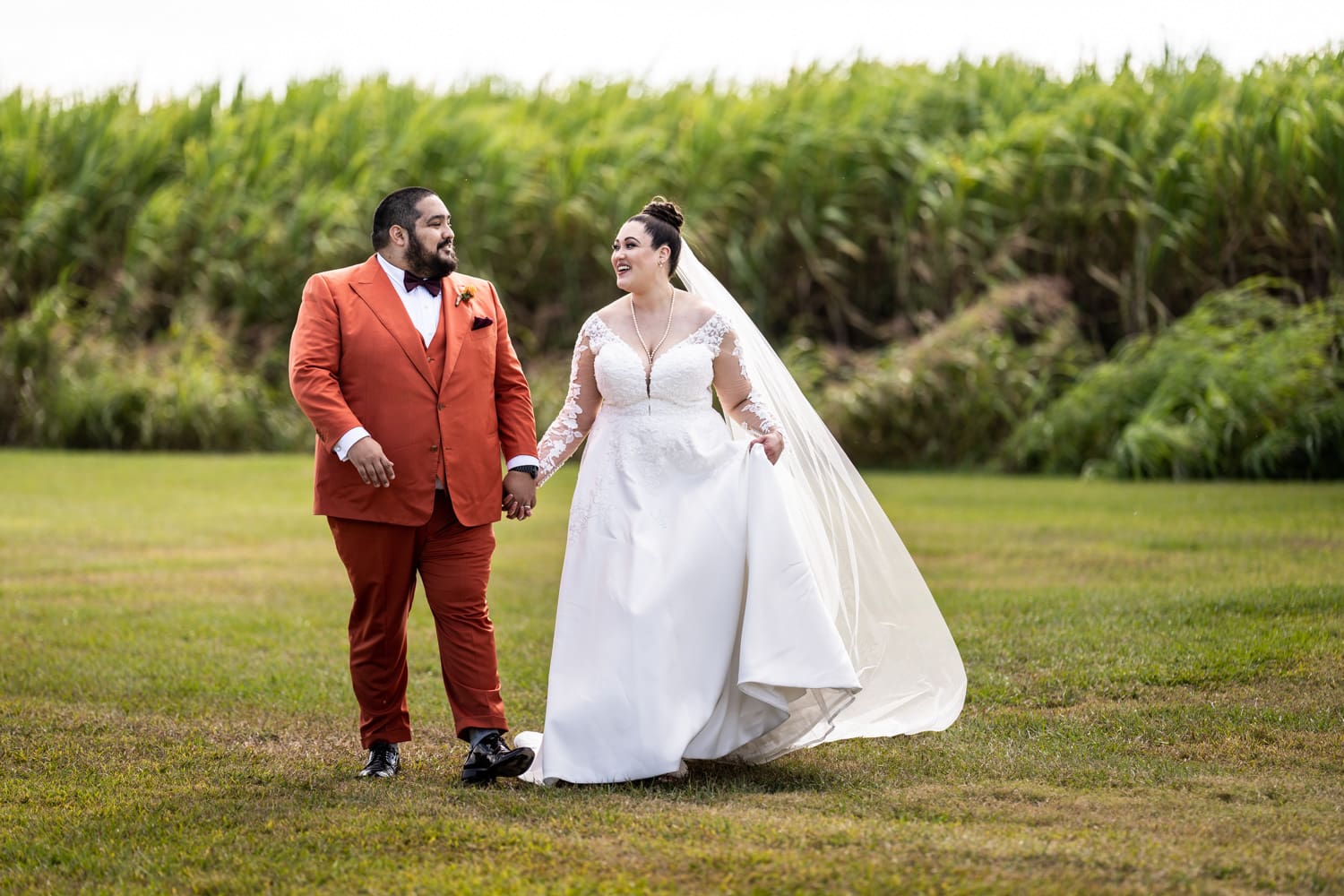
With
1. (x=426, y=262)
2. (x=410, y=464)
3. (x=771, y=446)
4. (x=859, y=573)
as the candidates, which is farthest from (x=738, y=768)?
(x=426, y=262)

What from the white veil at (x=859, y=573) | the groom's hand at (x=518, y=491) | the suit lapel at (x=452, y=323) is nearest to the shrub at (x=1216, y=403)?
the white veil at (x=859, y=573)

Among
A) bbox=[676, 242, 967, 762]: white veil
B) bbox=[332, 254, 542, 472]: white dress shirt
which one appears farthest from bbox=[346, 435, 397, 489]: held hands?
bbox=[676, 242, 967, 762]: white veil

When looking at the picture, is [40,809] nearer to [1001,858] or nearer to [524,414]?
[524,414]

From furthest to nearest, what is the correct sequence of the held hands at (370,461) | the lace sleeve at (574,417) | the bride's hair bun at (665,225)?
1. the lace sleeve at (574,417)
2. the bride's hair bun at (665,225)
3. the held hands at (370,461)

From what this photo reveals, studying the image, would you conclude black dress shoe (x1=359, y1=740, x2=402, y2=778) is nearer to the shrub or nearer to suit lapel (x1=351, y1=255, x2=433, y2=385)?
suit lapel (x1=351, y1=255, x2=433, y2=385)

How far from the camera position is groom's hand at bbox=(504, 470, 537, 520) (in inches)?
193

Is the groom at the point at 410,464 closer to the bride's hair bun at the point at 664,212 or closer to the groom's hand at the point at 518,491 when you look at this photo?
the groom's hand at the point at 518,491

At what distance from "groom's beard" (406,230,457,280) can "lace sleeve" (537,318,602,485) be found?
52 cm

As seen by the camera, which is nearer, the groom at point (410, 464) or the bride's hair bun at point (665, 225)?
the groom at point (410, 464)

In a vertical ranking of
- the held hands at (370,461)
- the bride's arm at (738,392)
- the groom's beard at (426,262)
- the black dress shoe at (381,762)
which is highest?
the groom's beard at (426,262)

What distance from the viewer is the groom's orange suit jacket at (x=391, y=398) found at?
15.4ft

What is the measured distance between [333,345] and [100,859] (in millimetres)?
1646

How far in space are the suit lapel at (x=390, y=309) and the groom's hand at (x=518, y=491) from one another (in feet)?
1.32

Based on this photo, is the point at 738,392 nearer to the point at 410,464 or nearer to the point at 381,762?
the point at 410,464
